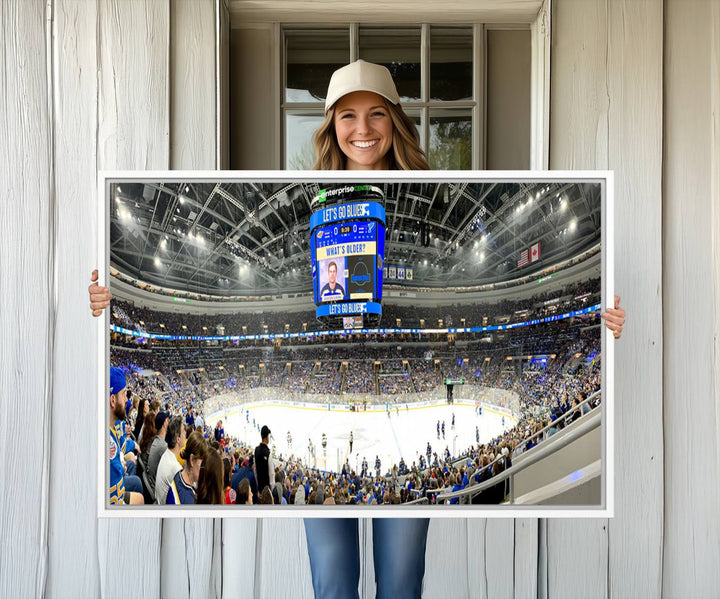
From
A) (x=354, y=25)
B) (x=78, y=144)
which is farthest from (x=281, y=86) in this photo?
(x=78, y=144)

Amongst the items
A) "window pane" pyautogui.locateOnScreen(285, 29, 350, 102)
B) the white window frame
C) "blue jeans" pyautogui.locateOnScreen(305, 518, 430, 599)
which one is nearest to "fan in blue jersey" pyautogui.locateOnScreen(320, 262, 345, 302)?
"blue jeans" pyautogui.locateOnScreen(305, 518, 430, 599)

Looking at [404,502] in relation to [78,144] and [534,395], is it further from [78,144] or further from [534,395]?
[78,144]

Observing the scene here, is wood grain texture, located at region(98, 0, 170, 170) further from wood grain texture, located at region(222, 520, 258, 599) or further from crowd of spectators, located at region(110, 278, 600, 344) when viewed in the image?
wood grain texture, located at region(222, 520, 258, 599)

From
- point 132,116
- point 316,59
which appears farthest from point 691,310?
point 132,116

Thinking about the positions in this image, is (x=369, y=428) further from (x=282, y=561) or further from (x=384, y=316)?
(x=282, y=561)

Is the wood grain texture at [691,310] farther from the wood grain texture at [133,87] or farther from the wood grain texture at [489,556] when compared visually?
the wood grain texture at [133,87]

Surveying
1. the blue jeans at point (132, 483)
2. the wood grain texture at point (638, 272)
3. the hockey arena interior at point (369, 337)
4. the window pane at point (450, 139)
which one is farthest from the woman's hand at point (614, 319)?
the blue jeans at point (132, 483)
